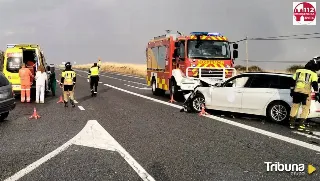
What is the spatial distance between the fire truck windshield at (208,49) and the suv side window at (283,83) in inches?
226

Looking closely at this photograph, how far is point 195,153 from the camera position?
7410 millimetres

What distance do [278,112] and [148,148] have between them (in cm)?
523

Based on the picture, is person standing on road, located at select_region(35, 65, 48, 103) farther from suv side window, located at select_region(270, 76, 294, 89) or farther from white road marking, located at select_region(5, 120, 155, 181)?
suv side window, located at select_region(270, 76, 294, 89)

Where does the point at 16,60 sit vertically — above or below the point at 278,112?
above

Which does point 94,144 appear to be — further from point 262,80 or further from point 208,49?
point 208,49

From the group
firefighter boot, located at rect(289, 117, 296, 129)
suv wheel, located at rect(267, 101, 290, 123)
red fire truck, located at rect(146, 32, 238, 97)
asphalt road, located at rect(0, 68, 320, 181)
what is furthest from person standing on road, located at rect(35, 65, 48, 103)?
firefighter boot, located at rect(289, 117, 296, 129)

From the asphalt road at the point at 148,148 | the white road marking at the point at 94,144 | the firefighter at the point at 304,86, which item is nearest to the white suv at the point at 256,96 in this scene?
the asphalt road at the point at 148,148

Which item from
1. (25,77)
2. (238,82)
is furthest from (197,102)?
(25,77)

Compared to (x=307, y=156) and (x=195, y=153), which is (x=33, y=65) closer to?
(x=195, y=153)

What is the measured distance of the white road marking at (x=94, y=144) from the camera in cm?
604

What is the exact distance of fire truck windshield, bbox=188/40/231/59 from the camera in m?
17.2

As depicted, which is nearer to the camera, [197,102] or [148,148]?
[148,148]

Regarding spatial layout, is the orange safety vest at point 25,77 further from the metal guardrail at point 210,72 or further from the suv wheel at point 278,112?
the suv wheel at point 278,112

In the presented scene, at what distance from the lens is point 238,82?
1277cm
